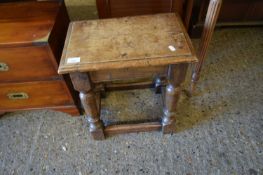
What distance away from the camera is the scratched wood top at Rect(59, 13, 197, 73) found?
30.1 inches

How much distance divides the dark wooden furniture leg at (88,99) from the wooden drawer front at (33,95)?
0.24m

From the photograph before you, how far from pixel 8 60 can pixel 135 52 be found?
2.15 feet

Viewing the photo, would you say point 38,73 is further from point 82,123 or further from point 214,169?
point 214,169

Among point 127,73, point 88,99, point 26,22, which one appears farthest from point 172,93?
point 26,22

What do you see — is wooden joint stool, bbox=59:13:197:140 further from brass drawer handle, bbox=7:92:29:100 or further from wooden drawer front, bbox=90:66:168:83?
brass drawer handle, bbox=7:92:29:100

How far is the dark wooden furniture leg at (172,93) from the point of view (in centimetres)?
83

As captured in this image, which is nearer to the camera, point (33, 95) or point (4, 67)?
point (4, 67)

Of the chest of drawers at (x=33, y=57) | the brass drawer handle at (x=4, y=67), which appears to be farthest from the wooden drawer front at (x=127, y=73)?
the brass drawer handle at (x=4, y=67)

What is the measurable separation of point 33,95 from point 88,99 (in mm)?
443

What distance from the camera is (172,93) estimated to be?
93 centimetres

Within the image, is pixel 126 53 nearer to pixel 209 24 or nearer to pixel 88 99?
pixel 88 99

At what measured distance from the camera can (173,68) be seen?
2.70 ft

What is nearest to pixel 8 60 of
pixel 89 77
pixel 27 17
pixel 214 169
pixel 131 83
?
pixel 27 17

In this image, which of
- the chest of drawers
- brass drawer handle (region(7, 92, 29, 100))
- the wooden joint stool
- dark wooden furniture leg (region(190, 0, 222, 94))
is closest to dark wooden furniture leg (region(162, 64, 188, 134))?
the wooden joint stool
